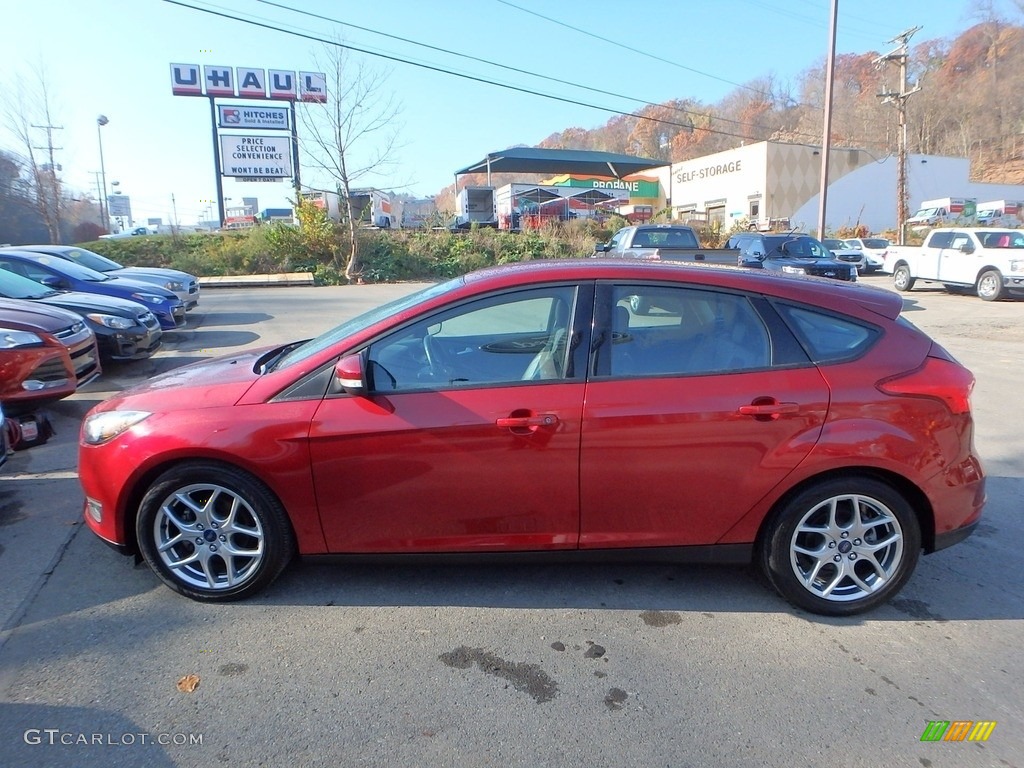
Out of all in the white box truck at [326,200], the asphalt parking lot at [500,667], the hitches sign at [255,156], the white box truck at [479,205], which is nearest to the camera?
the asphalt parking lot at [500,667]

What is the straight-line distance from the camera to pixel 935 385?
3021 millimetres

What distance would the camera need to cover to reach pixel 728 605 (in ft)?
10.5

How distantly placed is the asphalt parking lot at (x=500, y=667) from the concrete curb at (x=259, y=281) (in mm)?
18604

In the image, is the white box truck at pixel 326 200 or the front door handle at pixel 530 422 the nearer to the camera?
the front door handle at pixel 530 422

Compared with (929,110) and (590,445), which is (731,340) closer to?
(590,445)

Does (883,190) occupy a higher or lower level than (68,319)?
higher

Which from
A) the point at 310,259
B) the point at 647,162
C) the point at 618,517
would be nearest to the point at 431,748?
the point at 618,517

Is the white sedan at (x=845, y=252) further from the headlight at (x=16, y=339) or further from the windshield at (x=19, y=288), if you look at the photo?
the headlight at (x=16, y=339)

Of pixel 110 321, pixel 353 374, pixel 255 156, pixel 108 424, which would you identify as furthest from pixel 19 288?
pixel 255 156

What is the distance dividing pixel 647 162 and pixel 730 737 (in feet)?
186

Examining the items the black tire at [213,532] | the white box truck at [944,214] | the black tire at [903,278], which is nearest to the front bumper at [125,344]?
the black tire at [213,532]

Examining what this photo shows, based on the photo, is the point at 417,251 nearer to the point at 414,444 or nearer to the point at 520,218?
the point at 520,218

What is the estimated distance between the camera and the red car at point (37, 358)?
221 inches

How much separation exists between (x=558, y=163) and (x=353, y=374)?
5424cm
